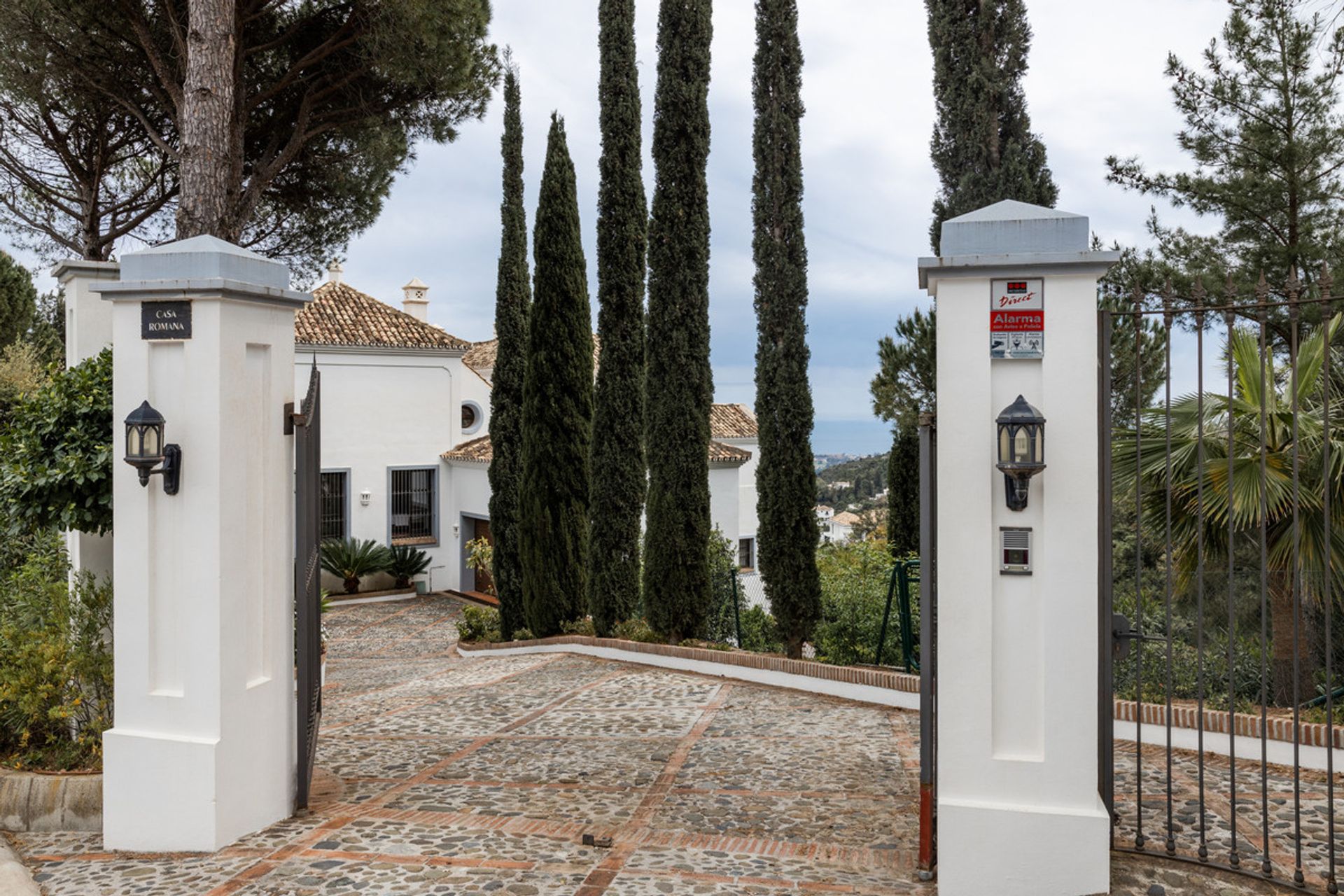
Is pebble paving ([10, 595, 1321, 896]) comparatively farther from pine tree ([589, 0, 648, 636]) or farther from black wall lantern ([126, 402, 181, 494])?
pine tree ([589, 0, 648, 636])

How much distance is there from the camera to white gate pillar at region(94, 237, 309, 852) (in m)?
4.55

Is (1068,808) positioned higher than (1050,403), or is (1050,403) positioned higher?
(1050,403)

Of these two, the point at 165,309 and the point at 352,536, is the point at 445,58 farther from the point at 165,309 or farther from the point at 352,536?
the point at 352,536

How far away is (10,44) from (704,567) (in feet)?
36.3

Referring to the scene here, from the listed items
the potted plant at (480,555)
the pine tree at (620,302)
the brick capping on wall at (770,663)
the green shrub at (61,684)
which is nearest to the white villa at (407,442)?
the potted plant at (480,555)

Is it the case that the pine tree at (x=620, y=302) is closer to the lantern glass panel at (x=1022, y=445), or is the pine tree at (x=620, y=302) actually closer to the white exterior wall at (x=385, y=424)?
the lantern glass panel at (x=1022, y=445)

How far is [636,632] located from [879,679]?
4.33 m

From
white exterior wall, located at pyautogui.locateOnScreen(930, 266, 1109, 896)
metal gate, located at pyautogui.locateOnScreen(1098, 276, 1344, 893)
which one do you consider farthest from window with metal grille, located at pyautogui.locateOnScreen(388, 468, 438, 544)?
white exterior wall, located at pyautogui.locateOnScreen(930, 266, 1109, 896)

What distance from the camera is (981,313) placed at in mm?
3955

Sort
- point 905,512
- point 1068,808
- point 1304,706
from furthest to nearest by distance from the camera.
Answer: point 905,512, point 1304,706, point 1068,808

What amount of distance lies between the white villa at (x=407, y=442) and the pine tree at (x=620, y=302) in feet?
23.5

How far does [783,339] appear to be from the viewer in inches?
391

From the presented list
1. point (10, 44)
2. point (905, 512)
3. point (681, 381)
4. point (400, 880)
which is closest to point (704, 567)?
point (681, 381)

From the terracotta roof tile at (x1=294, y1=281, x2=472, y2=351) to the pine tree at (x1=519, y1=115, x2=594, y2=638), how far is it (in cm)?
883
